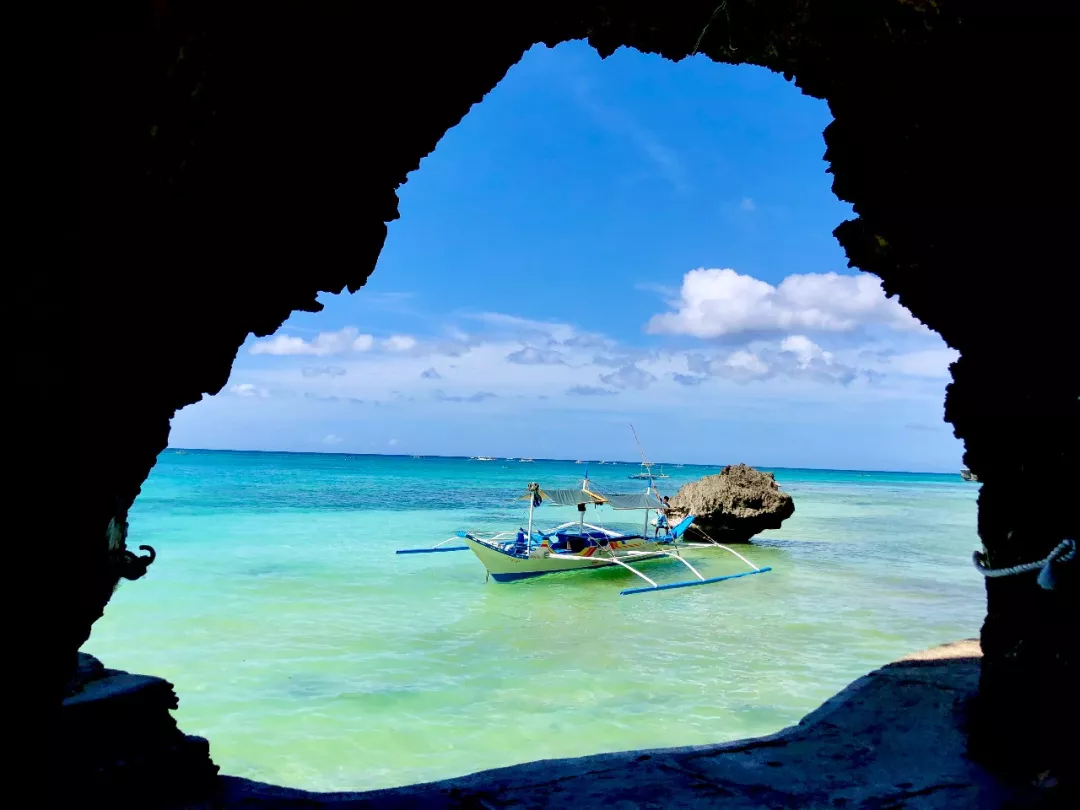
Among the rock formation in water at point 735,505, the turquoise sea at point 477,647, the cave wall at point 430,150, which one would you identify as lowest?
the turquoise sea at point 477,647

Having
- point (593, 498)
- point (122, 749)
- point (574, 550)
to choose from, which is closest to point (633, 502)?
point (593, 498)

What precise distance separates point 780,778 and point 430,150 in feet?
12.4

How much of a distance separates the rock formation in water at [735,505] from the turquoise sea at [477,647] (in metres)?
1.22

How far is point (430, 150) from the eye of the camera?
10.1ft

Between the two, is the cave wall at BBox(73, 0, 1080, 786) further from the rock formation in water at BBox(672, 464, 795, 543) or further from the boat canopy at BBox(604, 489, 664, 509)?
the rock formation in water at BBox(672, 464, 795, 543)

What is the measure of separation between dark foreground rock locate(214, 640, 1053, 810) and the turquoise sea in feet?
9.48

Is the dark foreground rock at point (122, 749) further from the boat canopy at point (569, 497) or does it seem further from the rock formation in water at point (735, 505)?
the rock formation in water at point (735, 505)

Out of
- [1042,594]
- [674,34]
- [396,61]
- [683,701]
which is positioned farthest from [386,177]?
[683,701]

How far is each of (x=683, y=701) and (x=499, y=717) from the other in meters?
2.27

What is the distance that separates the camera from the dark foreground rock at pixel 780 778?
10.1ft

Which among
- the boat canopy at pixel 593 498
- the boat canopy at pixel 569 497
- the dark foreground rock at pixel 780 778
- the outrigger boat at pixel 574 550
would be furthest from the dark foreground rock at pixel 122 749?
the boat canopy at pixel 569 497

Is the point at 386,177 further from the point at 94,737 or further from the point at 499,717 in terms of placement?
the point at 499,717

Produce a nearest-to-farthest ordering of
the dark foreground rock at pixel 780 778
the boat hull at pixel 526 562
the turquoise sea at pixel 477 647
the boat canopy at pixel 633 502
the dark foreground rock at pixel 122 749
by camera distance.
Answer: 1. the dark foreground rock at pixel 122 749
2. the dark foreground rock at pixel 780 778
3. the turquoise sea at pixel 477 647
4. the boat hull at pixel 526 562
5. the boat canopy at pixel 633 502

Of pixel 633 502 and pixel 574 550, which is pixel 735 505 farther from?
pixel 574 550
